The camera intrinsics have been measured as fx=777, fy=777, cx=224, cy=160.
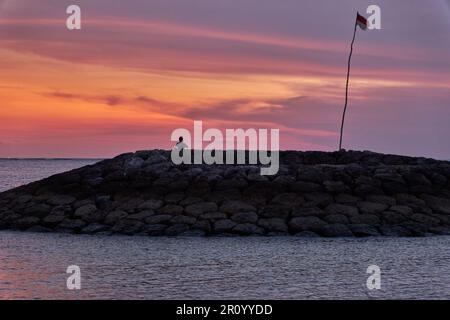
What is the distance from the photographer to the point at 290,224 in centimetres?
2369

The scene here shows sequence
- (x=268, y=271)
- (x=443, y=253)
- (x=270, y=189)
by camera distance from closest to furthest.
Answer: (x=268, y=271)
(x=443, y=253)
(x=270, y=189)

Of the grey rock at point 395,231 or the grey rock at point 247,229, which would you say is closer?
the grey rock at point 247,229

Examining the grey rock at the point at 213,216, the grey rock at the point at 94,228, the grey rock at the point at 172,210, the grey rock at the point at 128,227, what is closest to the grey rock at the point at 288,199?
the grey rock at the point at 213,216

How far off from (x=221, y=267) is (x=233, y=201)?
302 inches

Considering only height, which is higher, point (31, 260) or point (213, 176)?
point (213, 176)

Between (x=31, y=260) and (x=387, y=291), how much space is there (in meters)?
8.68

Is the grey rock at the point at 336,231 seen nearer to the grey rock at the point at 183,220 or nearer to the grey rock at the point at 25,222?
the grey rock at the point at 183,220

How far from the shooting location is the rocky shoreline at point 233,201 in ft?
78.1

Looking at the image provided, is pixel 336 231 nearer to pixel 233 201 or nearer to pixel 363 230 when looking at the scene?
pixel 363 230

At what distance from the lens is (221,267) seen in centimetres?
1748

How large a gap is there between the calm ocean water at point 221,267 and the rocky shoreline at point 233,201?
1.06 m
